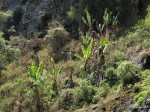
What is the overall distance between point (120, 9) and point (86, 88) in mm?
11107

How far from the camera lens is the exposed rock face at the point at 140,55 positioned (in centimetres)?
1784

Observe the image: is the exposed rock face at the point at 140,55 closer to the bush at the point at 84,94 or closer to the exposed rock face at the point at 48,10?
the bush at the point at 84,94

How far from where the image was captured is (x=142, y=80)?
1661cm

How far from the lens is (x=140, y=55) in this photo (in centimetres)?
1858

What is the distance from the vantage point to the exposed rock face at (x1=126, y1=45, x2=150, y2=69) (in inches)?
702

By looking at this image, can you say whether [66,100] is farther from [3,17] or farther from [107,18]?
[3,17]

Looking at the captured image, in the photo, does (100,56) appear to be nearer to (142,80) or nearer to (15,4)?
(142,80)

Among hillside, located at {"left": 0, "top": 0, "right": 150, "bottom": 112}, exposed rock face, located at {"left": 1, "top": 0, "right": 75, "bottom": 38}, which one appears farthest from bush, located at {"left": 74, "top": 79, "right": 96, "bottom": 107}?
exposed rock face, located at {"left": 1, "top": 0, "right": 75, "bottom": 38}

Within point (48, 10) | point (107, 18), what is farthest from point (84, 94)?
point (48, 10)

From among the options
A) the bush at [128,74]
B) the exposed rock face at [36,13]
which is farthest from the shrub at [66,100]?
the exposed rock face at [36,13]

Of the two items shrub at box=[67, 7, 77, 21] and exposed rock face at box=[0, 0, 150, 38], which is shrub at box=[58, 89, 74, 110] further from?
shrub at box=[67, 7, 77, 21]

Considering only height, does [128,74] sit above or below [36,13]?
below

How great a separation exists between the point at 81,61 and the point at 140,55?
7.18m

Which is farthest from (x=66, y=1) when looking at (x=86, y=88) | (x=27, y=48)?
(x=86, y=88)
